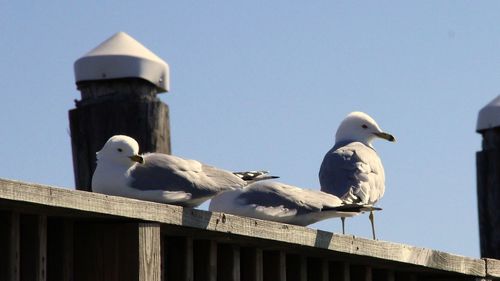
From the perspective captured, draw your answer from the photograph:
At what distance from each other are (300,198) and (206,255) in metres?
0.76

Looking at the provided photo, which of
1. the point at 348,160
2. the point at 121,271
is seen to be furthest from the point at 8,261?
the point at 348,160

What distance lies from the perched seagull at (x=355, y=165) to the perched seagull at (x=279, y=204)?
4.80ft

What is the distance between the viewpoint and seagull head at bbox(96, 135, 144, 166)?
22.9 ft

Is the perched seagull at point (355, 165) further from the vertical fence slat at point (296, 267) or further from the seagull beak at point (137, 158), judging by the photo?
the seagull beak at point (137, 158)

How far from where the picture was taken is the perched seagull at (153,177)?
685cm

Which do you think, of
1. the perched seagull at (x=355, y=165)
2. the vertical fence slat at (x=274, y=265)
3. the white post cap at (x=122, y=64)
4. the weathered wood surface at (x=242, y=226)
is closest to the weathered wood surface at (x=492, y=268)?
the weathered wood surface at (x=242, y=226)

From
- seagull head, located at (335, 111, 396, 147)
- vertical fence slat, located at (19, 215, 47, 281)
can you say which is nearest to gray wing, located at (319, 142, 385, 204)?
seagull head, located at (335, 111, 396, 147)

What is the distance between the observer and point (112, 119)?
24.6 feet

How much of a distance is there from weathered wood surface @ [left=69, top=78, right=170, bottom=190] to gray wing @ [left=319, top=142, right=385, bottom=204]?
2.00 m

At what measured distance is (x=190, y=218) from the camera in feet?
21.3

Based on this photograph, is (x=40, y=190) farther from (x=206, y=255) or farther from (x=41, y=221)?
(x=206, y=255)

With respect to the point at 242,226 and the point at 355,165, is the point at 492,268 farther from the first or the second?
the point at 242,226

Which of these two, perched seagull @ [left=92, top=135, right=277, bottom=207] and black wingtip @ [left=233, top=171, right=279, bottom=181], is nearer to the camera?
perched seagull @ [left=92, top=135, right=277, bottom=207]

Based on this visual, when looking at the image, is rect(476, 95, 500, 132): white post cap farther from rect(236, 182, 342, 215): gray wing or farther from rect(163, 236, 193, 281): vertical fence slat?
rect(163, 236, 193, 281): vertical fence slat
